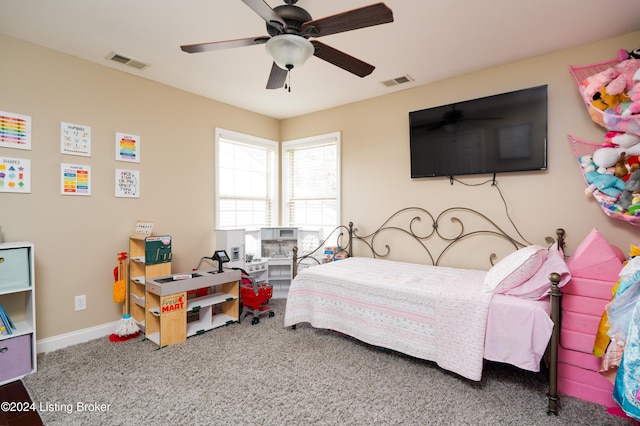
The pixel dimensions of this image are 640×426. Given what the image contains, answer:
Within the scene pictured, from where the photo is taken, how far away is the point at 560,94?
105 inches

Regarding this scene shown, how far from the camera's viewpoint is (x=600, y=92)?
7.68 feet

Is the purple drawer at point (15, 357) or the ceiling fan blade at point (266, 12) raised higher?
the ceiling fan blade at point (266, 12)

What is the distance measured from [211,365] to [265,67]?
2.63 meters

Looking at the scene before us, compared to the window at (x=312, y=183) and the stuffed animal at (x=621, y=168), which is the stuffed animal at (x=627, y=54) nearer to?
the stuffed animal at (x=621, y=168)

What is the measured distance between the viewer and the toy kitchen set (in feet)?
13.0

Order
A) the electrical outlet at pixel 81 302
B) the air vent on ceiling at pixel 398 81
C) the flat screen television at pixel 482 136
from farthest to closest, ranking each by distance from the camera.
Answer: the air vent on ceiling at pixel 398 81, the electrical outlet at pixel 81 302, the flat screen television at pixel 482 136

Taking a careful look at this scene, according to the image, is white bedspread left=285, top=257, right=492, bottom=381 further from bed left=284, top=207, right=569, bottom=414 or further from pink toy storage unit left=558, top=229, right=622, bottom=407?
pink toy storage unit left=558, top=229, right=622, bottom=407

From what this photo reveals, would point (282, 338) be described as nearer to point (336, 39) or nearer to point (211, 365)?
point (211, 365)

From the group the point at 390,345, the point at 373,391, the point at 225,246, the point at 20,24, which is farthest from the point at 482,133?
the point at 20,24

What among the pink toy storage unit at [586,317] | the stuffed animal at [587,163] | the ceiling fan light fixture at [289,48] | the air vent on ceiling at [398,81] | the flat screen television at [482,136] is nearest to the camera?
the ceiling fan light fixture at [289,48]

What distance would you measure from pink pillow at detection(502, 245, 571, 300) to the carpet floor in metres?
0.64

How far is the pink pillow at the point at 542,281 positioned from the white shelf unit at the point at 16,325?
3.39 metres

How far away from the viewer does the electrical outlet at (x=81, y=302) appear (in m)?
2.86

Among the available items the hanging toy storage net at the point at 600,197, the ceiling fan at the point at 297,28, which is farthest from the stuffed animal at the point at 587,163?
the ceiling fan at the point at 297,28
